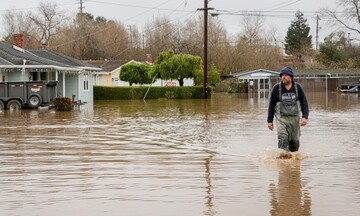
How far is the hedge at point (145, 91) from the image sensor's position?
2183 inches

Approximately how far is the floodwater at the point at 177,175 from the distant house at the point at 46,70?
21.8m

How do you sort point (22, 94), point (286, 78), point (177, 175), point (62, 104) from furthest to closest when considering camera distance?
point (22, 94) < point (62, 104) < point (286, 78) < point (177, 175)

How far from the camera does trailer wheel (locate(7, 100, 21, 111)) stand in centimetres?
3222

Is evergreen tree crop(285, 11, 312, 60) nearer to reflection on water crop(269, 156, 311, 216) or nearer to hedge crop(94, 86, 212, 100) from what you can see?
hedge crop(94, 86, 212, 100)

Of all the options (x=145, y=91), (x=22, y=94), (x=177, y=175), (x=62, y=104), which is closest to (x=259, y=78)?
(x=145, y=91)

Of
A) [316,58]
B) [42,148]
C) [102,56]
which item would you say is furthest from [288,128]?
[316,58]

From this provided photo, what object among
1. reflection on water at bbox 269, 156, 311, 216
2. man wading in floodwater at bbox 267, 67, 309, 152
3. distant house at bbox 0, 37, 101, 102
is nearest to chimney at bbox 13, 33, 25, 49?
distant house at bbox 0, 37, 101, 102

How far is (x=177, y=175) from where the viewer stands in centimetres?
952

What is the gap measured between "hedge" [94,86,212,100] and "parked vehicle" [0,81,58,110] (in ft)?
74.6

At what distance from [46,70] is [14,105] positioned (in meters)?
7.67

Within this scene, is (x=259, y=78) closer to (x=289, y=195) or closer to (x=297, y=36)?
(x=297, y=36)

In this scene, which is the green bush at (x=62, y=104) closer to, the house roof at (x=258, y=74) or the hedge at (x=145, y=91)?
the hedge at (x=145, y=91)

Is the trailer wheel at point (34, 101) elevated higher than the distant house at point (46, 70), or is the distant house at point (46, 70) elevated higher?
A: the distant house at point (46, 70)

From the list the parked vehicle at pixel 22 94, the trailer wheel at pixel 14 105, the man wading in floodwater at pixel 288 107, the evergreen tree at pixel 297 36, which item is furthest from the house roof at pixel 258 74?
the man wading in floodwater at pixel 288 107
